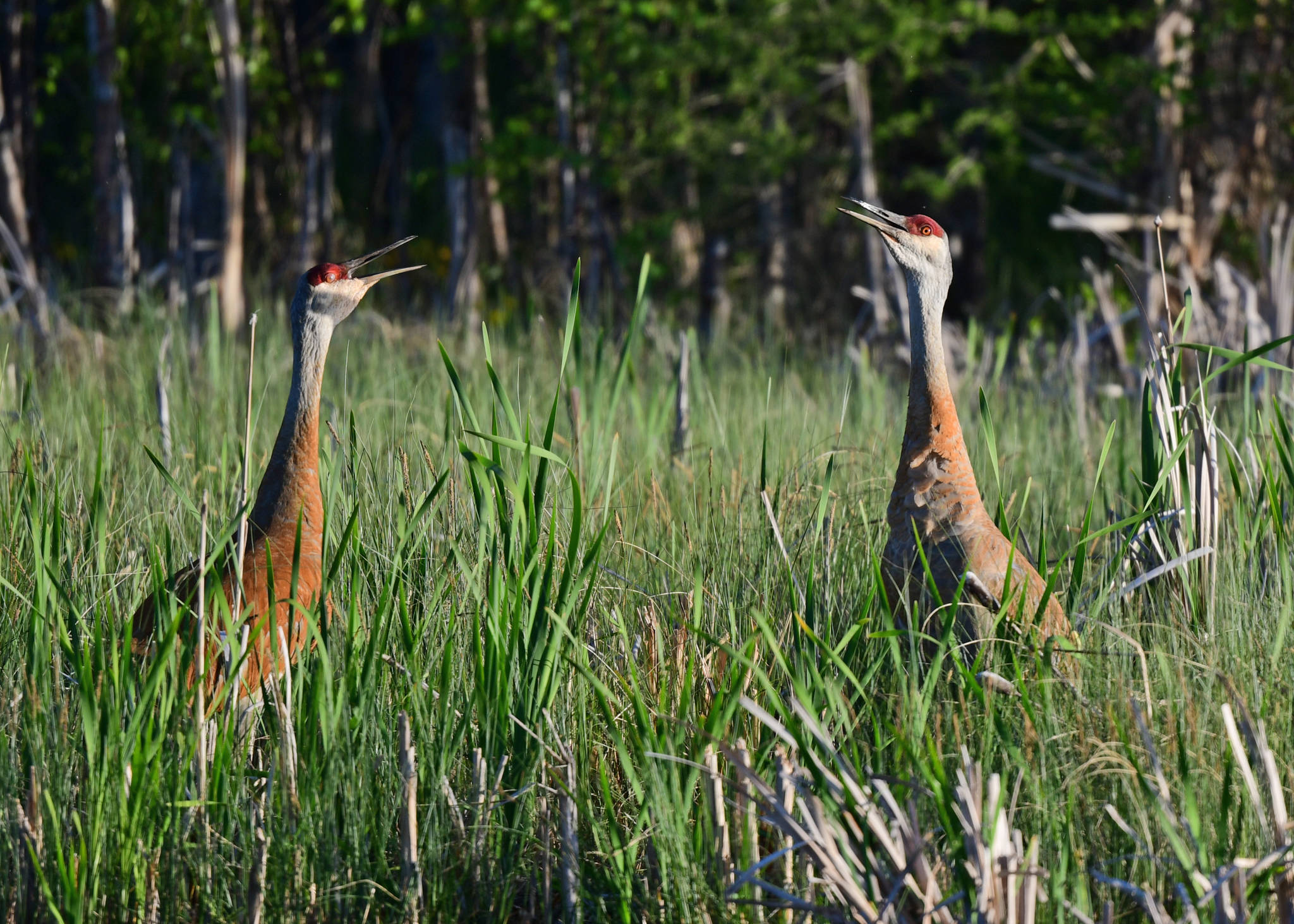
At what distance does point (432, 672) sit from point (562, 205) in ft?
23.3

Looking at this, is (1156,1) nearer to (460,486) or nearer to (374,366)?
(374,366)

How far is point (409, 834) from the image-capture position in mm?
1945

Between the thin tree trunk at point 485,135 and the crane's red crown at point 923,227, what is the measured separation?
5575mm

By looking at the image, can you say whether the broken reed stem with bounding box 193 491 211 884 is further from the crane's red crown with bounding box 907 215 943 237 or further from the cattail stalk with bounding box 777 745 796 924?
the crane's red crown with bounding box 907 215 943 237

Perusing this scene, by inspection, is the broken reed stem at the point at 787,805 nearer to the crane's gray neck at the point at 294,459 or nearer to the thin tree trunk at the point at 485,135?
the crane's gray neck at the point at 294,459

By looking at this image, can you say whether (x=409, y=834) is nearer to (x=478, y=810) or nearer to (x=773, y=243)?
(x=478, y=810)

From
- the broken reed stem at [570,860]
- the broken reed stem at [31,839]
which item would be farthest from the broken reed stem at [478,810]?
the broken reed stem at [31,839]

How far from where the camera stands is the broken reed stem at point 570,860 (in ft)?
6.54

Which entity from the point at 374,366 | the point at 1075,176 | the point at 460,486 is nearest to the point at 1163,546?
the point at 460,486

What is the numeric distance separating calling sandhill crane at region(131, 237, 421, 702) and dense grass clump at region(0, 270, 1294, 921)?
2.7 inches

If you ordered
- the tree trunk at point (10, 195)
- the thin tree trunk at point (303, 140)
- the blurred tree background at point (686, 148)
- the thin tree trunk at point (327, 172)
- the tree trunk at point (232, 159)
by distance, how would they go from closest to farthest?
the tree trunk at point (232, 159) < the blurred tree background at point (686, 148) < the tree trunk at point (10, 195) < the thin tree trunk at point (303, 140) < the thin tree trunk at point (327, 172)

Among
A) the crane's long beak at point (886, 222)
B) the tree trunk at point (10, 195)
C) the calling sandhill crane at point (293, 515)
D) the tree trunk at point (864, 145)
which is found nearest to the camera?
the calling sandhill crane at point (293, 515)

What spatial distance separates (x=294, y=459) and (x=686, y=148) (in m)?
6.13

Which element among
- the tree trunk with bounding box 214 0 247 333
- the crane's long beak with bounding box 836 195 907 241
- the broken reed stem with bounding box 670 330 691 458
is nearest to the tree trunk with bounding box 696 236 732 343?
the tree trunk with bounding box 214 0 247 333
